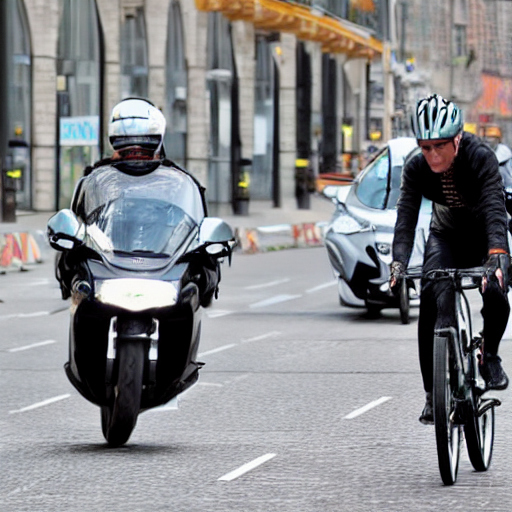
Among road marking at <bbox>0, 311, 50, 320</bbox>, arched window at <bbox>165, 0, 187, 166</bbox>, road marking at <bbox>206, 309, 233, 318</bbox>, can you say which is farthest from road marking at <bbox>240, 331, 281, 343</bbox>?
arched window at <bbox>165, 0, 187, 166</bbox>

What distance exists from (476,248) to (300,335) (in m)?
8.50

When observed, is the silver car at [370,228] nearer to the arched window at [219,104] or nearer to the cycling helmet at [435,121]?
the cycling helmet at [435,121]

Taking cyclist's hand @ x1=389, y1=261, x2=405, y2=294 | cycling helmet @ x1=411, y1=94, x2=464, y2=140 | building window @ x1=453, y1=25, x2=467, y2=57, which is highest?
building window @ x1=453, y1=25, x2=467, y2=57

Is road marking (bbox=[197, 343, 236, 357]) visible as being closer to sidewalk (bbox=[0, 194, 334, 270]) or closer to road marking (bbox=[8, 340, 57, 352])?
road marking (bbox=[8, 340, 57, 352])

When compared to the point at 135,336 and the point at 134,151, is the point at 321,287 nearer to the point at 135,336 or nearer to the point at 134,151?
the point at 134,151

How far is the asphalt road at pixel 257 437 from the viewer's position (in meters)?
7.55

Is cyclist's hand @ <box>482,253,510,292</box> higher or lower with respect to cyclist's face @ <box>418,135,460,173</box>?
lower

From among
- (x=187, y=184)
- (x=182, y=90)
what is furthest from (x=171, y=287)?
(x=182, y=90)

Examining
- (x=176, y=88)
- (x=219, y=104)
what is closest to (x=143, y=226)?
(x=176, y=88)

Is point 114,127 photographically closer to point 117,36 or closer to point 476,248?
point 476,248

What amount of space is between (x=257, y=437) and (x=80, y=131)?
28993 millimetres

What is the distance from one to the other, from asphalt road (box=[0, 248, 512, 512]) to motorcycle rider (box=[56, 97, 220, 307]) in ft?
2.83

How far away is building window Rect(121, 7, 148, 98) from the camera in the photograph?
157 feet

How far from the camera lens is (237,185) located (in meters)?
52.9
